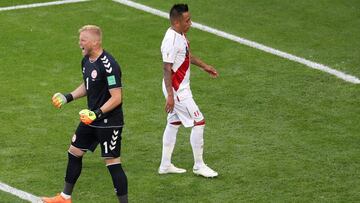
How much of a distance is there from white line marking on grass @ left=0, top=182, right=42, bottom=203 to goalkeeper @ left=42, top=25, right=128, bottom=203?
177 millimetres

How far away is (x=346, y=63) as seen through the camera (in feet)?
54.1

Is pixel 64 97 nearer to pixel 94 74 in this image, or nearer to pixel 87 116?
pixel 94 74

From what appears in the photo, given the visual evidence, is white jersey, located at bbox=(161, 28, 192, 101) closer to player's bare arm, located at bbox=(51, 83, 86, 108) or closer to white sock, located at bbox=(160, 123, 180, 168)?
white sock, located at bbox=(160, 123, 180, 168)

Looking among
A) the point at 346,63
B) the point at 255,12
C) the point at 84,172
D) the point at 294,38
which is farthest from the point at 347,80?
the point at 84,172

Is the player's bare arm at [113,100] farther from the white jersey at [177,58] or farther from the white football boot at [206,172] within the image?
the white football boot at [206,172]

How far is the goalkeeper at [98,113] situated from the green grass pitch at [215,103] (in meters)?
0.55

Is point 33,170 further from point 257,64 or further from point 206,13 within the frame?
point 206,13

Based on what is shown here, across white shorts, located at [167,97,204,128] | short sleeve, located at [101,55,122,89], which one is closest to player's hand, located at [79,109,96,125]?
short sleeve, located at [101,55,122,89]

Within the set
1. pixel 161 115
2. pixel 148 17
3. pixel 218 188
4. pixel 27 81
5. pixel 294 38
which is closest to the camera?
pixel 218 188

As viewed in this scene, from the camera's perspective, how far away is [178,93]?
12031 mm

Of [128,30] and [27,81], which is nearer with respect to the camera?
[27,81]

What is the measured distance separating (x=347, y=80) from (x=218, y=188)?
4733 mm

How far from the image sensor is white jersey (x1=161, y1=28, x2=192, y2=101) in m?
11.8

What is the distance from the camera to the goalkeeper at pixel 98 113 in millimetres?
10578
